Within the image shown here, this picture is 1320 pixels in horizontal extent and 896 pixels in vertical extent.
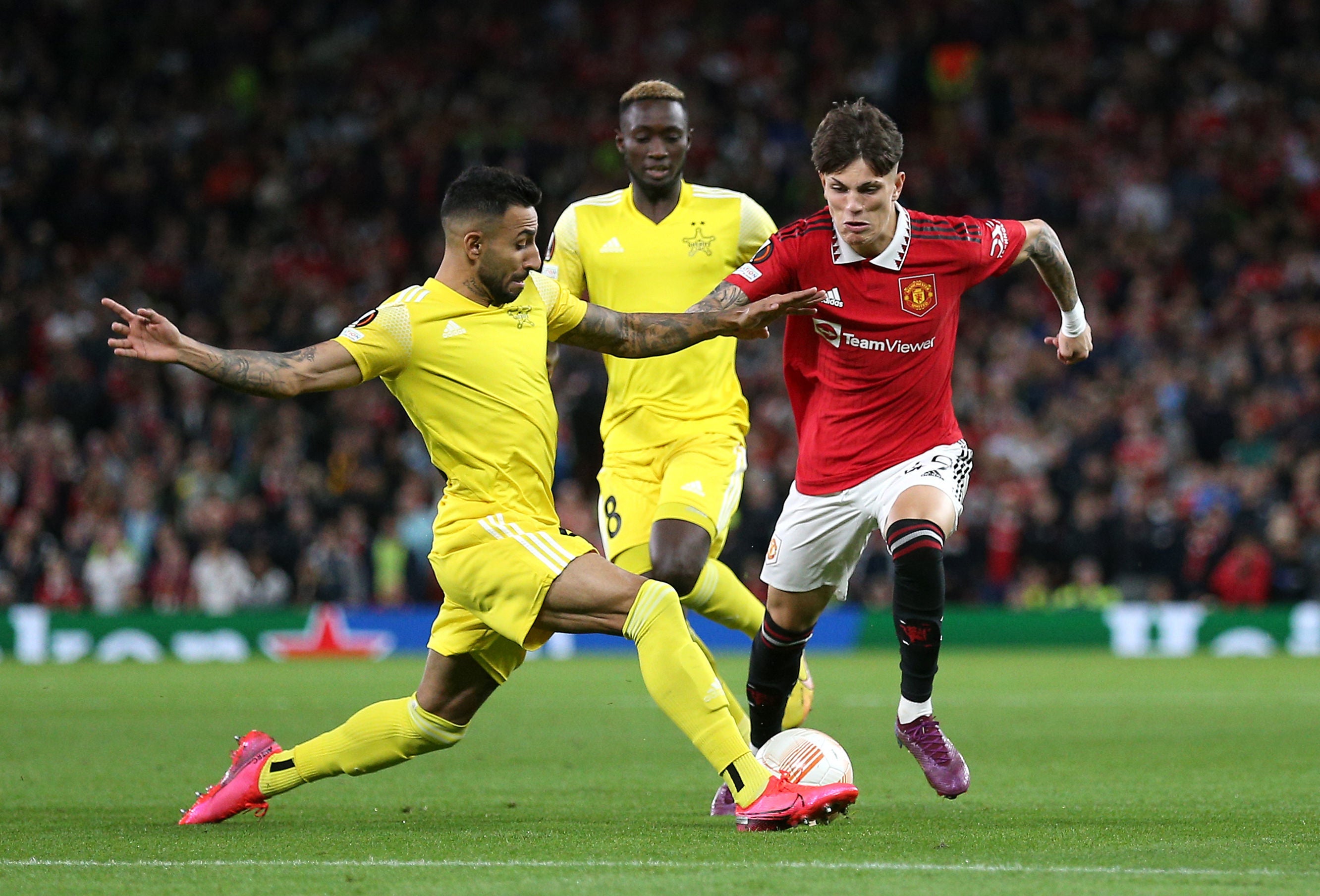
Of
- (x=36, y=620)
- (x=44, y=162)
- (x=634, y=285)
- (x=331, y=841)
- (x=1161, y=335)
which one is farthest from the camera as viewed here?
(x=44, y=162)

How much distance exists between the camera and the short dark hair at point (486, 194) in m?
6.06

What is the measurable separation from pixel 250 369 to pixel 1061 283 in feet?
11.1

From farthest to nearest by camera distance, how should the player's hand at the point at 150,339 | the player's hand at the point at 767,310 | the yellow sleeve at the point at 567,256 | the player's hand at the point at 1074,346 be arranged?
the yellow sleeve at the point at 567,256 < the player's hand at the point at 1074,346 < the player's hand at the point at 767,310 < the player's hand at the point at 150,339

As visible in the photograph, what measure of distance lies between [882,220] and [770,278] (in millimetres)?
476

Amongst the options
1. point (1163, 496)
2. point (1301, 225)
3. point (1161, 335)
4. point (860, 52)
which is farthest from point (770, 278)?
point (860, 52)

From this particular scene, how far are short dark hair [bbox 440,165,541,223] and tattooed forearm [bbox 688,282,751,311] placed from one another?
83 cm

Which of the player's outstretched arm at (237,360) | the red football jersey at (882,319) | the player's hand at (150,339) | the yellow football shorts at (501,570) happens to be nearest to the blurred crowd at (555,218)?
the red football jersey at (882,319)

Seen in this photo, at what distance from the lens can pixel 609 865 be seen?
512 cm

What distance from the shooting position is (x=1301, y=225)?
67.6 feet

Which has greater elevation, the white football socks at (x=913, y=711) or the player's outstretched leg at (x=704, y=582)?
the player's outstretched leg at (x=704, y=582)

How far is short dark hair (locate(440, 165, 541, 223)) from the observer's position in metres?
6.06

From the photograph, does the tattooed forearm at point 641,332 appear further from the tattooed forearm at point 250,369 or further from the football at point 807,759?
the football at point 807,759

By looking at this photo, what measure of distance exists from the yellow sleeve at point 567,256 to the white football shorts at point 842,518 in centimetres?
161

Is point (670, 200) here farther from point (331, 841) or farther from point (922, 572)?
point (331, 841)
